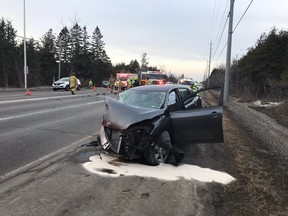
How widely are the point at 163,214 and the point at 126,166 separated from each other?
1963 millimetres

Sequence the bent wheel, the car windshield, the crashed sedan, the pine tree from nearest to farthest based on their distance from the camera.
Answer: the crashed sedan
the bent wheel
the car windshield
the pine tree

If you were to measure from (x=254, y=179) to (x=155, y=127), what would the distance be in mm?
1876

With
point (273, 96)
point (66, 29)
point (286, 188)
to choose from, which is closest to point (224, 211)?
point (286, 188)

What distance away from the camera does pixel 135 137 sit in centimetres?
564


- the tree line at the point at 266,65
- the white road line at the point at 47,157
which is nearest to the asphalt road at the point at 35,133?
the white road line at the point at 47,157

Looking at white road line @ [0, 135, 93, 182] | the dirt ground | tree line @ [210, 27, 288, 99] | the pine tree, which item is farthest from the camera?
the pine tree

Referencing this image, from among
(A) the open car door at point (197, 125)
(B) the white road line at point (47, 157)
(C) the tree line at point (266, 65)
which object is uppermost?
(C) the tree line at point (266, 65)

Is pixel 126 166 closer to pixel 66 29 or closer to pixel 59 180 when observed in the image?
pixel 59 180

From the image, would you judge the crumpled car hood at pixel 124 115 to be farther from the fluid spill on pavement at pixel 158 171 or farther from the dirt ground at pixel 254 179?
the dirt ground at pixel 254 179

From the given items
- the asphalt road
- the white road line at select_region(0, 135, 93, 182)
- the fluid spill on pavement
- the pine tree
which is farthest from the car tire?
the pine tree

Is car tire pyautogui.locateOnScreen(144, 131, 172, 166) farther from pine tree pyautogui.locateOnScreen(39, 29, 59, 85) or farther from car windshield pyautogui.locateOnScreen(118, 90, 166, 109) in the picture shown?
pine tree pyautogui.locateOnScreen(39, 29, 59, 85)

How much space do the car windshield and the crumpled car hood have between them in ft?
2.17

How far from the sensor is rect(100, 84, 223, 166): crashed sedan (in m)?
5.69

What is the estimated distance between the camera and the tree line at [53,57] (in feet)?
143
